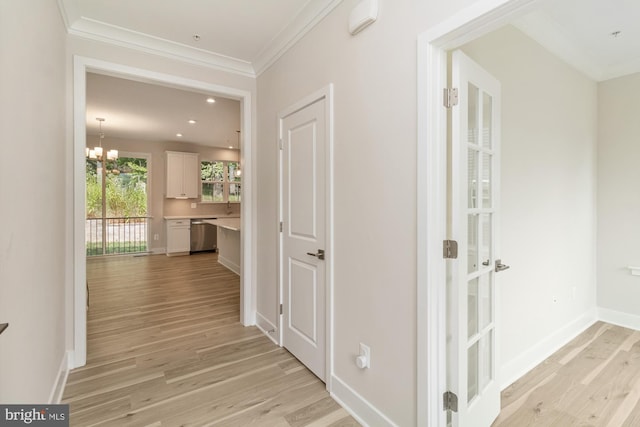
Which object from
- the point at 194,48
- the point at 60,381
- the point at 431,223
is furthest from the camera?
the point at 194,48

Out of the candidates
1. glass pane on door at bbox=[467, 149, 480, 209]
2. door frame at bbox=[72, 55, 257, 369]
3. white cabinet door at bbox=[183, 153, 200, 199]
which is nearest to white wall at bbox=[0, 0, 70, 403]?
door frame at bbox=[72, 55, 257, 369]

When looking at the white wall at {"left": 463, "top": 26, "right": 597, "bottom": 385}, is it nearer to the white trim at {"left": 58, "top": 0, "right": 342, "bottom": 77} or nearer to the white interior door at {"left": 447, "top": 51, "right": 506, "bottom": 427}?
the white interior door at {"left": 447, "top": 51, "right": 506, "bottom": 427}

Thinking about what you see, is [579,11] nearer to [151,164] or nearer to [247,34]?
[247,34]

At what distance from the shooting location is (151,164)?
24.4ft

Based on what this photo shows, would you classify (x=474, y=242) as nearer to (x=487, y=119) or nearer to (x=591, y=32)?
(x=487, y=119)

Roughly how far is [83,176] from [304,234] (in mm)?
1844

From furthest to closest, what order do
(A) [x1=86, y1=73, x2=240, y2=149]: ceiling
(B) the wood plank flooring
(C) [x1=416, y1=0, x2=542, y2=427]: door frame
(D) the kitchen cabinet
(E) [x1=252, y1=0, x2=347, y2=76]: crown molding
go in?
(D) the kitchen cabinet < (A) [x1=86, y1=73, x2=240, y2=149]: ceiling < (E) [x1=252, y1=0, x2=347, y2=76]: crown molding < (B) the wood plank flooring < (C) [x1=416, y1=0, x2=542, y2=427]: door frame

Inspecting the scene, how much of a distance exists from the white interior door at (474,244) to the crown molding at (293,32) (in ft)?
3.75

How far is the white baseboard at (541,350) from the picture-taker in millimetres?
2170

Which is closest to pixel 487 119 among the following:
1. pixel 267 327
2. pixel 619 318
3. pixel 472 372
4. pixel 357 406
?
pixel 472 372

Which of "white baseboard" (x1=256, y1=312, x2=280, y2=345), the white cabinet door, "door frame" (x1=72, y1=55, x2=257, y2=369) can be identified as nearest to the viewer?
"door frame" (x1=72, y1=55, x2=257, y2=369)

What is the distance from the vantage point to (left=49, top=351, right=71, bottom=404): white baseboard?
186 centimetres

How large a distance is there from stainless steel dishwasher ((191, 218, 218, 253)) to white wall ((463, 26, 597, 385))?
273 inches

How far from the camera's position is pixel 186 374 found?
2.29 m
